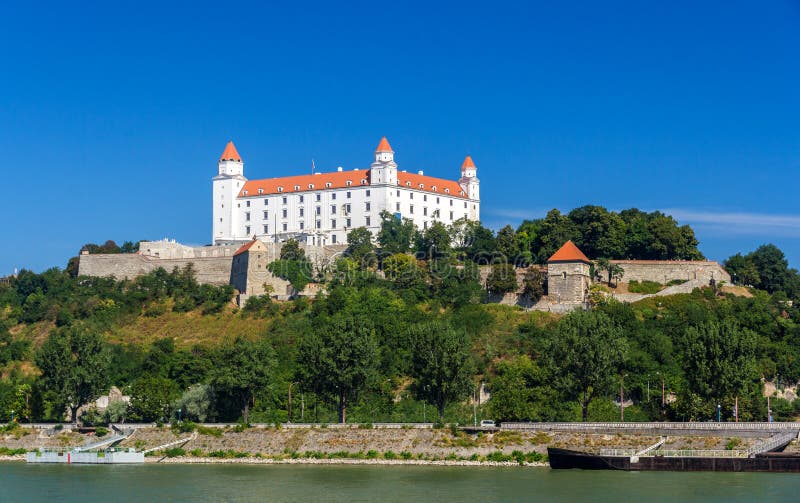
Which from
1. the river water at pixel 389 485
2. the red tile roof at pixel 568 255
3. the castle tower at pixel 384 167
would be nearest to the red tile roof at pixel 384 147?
the castle tower at pixel 384 167

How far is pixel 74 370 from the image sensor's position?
186ft

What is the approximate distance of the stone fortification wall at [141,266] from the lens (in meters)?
83.2

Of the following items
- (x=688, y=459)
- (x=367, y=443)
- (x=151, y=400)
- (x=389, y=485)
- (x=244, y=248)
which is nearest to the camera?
(x=389, y=485)

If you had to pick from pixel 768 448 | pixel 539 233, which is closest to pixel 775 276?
pixel 539 233

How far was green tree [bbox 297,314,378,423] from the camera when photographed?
54.3 m

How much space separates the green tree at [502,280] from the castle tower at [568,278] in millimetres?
2349

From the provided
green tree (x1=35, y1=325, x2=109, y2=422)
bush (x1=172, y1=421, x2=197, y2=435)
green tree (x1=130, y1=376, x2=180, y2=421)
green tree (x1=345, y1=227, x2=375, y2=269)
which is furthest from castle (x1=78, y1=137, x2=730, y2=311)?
bush (x1=172, y1=421, x2=197, y2=435)

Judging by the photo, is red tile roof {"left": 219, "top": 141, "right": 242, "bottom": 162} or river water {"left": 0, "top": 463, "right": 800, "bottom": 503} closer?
river water {"left": 0, "top": 463, "right": 800, "bottom": 503}

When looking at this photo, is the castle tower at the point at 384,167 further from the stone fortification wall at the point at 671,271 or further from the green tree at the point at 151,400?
the green tree at the point at 151,400

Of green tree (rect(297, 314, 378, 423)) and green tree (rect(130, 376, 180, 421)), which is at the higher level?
green tree (rect(297, 314, 378, 423))

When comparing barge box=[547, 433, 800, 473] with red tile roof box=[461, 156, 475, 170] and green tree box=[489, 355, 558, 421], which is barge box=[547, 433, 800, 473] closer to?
green tree box=[489, 355, 558, 421]

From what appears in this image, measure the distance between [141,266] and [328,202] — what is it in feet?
53.0

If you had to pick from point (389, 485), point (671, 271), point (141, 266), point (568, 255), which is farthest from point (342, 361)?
point (141, 266)

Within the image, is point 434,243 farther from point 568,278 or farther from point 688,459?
point 688,459
